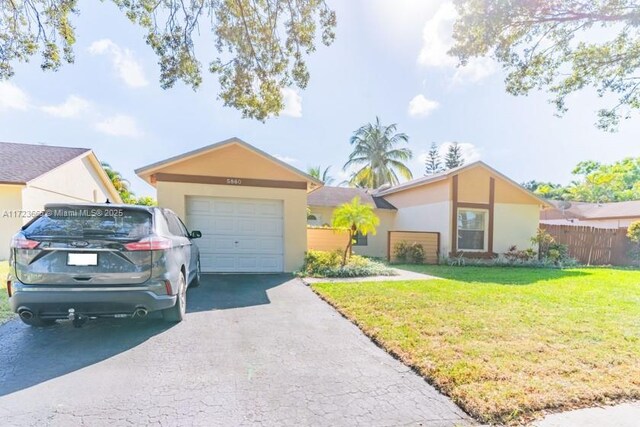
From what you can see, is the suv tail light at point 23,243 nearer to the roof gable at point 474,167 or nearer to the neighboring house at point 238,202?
the neighboring house at point 238,202

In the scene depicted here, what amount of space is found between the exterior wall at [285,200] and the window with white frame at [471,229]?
305 inches

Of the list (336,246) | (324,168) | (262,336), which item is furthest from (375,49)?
(324,168)

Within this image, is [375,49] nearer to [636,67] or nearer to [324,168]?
[636,67]

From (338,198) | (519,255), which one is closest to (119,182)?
(338,198)

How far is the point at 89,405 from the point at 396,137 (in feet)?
95.3

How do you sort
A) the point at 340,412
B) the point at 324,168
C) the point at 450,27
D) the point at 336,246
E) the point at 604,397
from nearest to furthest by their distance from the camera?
1. the point at 340,412
2. the point at 604,397
3. the point at 450,27
4. the point at 336,246
5. the point at 324,168

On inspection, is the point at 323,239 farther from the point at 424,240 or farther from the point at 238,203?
the point at 238,203

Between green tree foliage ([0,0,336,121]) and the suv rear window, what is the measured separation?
3.72 metres

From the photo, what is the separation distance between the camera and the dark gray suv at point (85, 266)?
3695 mm

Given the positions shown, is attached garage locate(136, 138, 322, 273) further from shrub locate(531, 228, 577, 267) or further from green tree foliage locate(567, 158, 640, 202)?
green tree foliage locate(567, 158, 640, 202)

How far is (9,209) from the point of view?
37.8ft

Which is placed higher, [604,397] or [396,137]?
[396,137]

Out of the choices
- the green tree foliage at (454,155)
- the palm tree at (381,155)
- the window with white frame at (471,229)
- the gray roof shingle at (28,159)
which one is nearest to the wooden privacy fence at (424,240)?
the window with white frame at (471,229)

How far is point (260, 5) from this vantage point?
6332 millimetres
